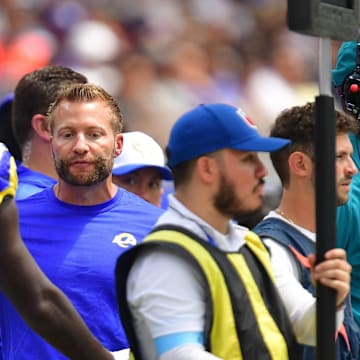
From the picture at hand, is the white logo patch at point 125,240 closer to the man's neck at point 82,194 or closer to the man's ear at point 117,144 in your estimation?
the man's neck at point 82,194

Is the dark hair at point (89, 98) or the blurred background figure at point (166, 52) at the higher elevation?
the dark hair at point (89, 98)

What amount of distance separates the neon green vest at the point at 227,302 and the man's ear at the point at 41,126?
2.07 meters

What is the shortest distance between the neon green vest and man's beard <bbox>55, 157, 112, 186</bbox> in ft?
3.67

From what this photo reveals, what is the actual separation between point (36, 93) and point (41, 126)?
0.22 meters

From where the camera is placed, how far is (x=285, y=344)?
3.26 metres

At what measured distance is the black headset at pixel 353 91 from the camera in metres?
4.91

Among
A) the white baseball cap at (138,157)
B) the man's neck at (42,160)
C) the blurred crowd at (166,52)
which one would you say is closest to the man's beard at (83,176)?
the man's neck at (42,160)

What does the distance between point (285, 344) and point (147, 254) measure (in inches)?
19.7

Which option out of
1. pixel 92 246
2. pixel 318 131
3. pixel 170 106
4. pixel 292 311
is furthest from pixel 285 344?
pixel 170 106

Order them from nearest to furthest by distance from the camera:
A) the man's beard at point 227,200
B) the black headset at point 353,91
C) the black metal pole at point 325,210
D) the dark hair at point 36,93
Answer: the black metal pole at point 325,210, the man's beard at point 227,200, the black headset at point 353,91, the dark hair at point 36,93

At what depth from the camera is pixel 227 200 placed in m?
3.22

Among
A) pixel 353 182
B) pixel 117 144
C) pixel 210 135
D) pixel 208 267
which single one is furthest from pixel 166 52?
pixel 208 267

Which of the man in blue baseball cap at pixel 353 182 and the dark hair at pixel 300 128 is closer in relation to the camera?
the dark hair at pixel 300 128

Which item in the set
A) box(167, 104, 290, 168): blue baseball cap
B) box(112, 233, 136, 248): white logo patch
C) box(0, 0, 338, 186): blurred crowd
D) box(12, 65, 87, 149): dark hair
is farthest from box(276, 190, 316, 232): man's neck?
box(0, 0, 338, 186): blurred crowd
